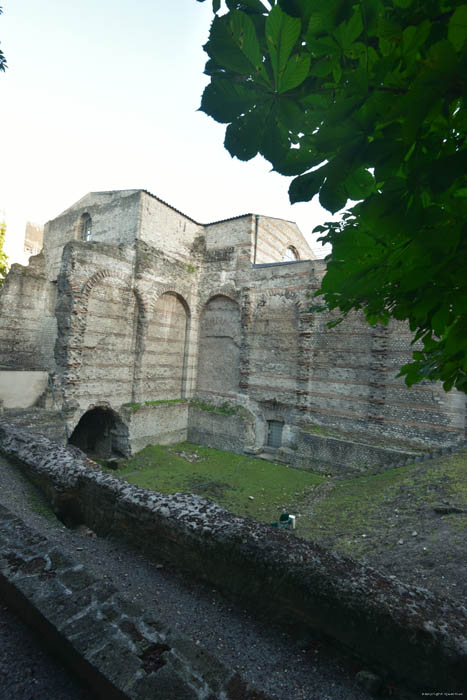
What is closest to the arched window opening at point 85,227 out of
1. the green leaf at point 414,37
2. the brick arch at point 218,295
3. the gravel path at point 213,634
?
the brick arch at point 218,295

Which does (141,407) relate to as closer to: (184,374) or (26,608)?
(184,374)

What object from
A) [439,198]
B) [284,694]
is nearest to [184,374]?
[284,694]

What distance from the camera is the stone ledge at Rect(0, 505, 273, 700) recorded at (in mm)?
1586

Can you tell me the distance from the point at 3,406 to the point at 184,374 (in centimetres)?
747

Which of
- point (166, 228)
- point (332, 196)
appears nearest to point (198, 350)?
point (166, 228)

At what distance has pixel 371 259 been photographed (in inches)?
58.9

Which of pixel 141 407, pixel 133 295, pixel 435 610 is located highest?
pixel 133 295

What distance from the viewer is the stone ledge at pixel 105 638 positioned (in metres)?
1.59

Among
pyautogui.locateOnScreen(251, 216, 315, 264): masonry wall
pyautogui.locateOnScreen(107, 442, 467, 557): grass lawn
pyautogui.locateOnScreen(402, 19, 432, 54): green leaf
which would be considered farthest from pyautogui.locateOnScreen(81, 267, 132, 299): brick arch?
pyautogui.locateOnScreen(402, 19, 432, 54): green leaf

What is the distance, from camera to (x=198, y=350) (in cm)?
1648

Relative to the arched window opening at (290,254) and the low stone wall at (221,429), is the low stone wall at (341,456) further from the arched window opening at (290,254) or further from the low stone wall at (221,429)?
the arched window opening at (290,254)

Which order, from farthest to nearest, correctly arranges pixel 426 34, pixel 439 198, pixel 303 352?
1. pixel 303 352
2. pixel 439 198
3. pixel 426 34

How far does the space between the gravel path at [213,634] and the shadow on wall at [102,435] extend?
1004 cm

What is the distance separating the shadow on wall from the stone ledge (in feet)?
37.5
